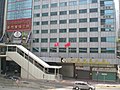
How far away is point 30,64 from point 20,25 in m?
22.6

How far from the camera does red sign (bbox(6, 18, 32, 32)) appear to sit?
81.8 m

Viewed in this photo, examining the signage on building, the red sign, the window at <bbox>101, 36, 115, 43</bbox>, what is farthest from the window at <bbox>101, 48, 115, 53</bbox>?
the red sign

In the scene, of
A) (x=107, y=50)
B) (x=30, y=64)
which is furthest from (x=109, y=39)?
(x=30, y=64)

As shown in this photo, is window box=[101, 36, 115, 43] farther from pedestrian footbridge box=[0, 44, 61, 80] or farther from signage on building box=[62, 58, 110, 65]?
pedestrian footbridge box=[0, 44, 61, 80]

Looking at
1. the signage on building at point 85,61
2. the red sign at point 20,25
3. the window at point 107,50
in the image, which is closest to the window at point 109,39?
the window at point 107,50

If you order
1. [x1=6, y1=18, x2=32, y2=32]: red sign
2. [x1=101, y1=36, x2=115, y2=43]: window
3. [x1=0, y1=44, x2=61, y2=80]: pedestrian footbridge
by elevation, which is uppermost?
→ [x1=6, y1=18, x2=32, y2=32]: red sign

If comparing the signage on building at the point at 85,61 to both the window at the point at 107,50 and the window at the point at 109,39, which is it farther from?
the window at the point at 109,39

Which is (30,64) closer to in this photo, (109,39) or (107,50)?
(107,50)

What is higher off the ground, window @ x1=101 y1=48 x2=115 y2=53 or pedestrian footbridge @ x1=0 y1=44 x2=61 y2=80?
window @ x1=101 y1=48 x2=115 y2=53

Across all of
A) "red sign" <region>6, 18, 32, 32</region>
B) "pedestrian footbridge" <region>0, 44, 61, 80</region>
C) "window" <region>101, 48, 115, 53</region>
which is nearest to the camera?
"pedestrian footbridge" <region>0, 44, 61, 80</region>

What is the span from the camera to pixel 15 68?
79.8m

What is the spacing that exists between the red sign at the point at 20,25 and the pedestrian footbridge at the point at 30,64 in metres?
12.6

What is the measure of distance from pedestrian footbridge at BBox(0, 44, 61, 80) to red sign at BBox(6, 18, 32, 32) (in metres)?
12.6

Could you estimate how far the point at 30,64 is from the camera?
64688mm
